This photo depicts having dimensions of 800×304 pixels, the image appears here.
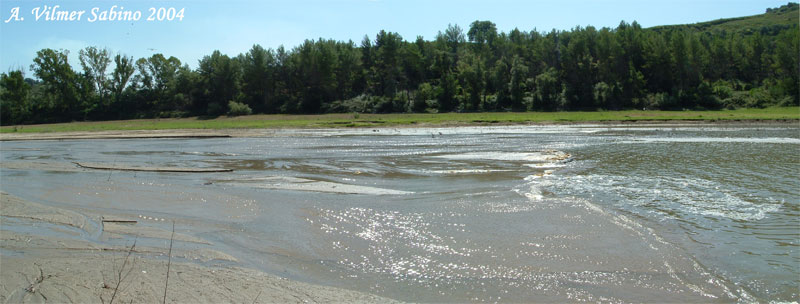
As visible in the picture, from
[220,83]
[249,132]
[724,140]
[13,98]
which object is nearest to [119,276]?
[724,140]

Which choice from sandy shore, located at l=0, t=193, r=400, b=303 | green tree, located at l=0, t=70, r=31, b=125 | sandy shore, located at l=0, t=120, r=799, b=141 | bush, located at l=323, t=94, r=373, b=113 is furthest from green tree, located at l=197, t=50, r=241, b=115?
sandy shore, located at l=0, t=193, r=400, b=303

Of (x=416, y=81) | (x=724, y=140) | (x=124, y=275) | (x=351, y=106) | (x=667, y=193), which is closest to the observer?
(x=124, y=275)

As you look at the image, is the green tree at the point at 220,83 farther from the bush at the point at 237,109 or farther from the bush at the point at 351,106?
the bush at the point at 351,106

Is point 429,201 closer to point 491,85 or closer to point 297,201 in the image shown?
point 297,201

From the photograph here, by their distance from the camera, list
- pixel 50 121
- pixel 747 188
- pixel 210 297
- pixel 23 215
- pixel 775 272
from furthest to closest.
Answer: pixel 50 121
pixel 747 188
pixel 23 215
pixel 775 272
pixel 210 297

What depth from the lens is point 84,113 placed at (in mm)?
72438

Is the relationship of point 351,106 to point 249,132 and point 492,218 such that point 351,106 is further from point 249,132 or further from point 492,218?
point 492,218

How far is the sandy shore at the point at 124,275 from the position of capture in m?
6.04

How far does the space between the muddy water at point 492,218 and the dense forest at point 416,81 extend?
4918 centimetres

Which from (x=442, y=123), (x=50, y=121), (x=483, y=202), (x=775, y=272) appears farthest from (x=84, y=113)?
(x=775, y=272)

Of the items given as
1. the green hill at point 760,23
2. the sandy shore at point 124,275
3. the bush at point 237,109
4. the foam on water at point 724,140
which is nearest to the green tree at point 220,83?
the bush at point 237,109

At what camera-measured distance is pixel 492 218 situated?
417 inches

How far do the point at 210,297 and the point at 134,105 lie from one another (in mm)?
79755

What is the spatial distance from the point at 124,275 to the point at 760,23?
19626 cm
